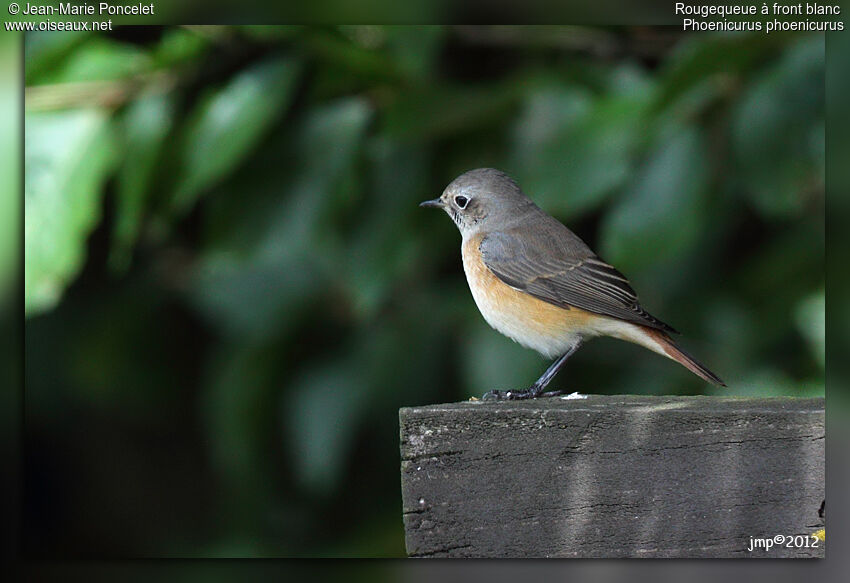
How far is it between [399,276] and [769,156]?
135 cm

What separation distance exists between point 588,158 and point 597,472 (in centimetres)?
138

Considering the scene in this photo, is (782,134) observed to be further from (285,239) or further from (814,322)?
(285,239)

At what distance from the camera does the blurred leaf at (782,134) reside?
132 inches

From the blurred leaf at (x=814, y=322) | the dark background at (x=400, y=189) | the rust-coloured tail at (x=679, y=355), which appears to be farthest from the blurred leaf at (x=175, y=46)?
the blurred leaf at (x=814, y=322)

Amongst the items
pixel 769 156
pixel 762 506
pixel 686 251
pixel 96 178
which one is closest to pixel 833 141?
pixel 769 156

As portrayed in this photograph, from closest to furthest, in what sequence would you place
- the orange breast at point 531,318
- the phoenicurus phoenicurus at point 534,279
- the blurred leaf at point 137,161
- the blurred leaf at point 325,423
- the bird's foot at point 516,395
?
the bird's foot at point 516,395, the phoenicurus phoenicurus at point 534,279, the orange breast at point 531,318, the blurred leaf at point 137,161, the blurred leaf at point 325,423

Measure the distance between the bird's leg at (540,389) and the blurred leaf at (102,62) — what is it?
1.69m

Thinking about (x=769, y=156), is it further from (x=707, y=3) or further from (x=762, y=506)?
(x=762, y=506)

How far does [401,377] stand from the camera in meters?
4.07

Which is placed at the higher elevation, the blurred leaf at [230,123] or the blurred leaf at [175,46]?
the blurred leaf at [175,46]

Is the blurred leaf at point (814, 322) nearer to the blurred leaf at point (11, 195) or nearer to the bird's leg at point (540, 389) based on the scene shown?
the bird's leg at point (540, 389)

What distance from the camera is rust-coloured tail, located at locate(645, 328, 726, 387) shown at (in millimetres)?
3059

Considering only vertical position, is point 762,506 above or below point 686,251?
below

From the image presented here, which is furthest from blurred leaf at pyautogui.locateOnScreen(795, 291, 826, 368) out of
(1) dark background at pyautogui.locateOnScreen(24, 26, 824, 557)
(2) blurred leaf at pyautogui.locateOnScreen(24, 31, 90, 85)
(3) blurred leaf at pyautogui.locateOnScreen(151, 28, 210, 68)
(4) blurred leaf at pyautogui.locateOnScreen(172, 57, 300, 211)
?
(2) blurred leaf at pyautogui.locateOnScreen(24, 31, 90, 85)
